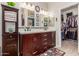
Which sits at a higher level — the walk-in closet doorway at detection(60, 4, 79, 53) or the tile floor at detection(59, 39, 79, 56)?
the walk-in closet doorway at detection(60, 4, 79, 53)

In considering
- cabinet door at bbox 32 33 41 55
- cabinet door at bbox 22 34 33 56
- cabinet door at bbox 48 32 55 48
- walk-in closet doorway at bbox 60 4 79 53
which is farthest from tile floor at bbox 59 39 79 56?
cabinet door at bbox 22 34 33 56

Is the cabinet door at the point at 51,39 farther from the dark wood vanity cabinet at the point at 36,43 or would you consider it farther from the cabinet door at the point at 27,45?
the cabinet door at the point at 27,45

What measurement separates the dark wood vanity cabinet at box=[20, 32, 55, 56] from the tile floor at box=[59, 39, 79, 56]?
0.60 ft

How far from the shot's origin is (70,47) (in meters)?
1.52

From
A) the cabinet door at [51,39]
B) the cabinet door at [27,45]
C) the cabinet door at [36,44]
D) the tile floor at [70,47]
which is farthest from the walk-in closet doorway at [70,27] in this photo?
the cabinet door at [27,45]

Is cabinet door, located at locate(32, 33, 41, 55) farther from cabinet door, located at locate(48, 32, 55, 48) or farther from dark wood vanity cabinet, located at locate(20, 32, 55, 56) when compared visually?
cabinet door, located at locate(48, 32, 55, 48)

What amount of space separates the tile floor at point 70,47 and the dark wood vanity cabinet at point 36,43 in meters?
0.18

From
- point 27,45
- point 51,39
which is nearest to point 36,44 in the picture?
point 27,45

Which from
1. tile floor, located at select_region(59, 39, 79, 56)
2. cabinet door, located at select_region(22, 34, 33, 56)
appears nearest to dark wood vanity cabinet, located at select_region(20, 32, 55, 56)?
cabinet door, located at select_region(22, 34, 33, 56)

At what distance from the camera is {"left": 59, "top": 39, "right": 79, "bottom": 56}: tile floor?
4.90ft

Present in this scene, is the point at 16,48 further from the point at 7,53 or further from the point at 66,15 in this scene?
the point at 66,15

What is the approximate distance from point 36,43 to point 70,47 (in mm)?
566

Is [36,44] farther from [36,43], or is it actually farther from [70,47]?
[70,47]

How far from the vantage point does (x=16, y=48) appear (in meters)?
1.48
